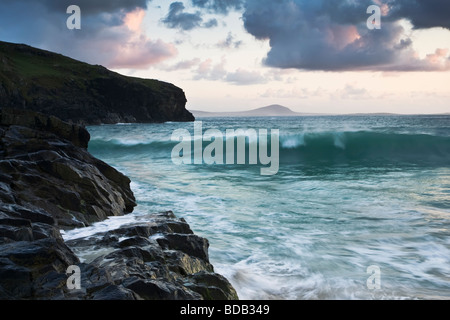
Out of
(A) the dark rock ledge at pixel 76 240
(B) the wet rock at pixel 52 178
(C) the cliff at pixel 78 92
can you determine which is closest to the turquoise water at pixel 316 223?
(B) the wet rock at pixel 52 178

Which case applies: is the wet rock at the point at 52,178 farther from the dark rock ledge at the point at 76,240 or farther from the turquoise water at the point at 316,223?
the turquoise water at the point at 316,223

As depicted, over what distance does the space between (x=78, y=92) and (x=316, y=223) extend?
97.4m

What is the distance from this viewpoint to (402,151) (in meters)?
30.9

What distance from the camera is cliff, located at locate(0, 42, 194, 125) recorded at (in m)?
87.6

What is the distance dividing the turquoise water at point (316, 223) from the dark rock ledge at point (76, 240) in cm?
94

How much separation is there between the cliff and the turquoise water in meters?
75.1

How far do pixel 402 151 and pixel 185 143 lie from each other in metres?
18.7

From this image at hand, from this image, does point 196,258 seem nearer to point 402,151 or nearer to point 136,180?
point 136,180

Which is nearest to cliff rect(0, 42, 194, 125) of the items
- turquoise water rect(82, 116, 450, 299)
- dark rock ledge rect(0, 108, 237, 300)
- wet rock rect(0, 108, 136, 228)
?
turquoise water rect(82, 116, 450, 299)

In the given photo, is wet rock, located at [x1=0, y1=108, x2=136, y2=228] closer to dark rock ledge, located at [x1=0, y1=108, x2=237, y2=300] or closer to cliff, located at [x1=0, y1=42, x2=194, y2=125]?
dark rock ledge, located at [x1=0, y1=108, x2=237, y2=300]

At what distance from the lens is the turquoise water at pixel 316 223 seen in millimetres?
6367
